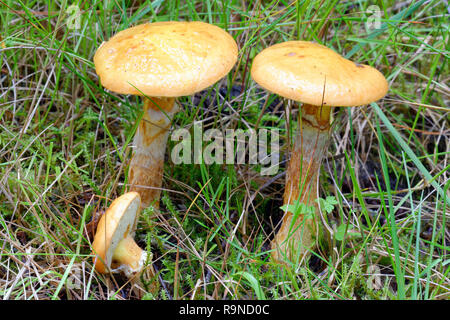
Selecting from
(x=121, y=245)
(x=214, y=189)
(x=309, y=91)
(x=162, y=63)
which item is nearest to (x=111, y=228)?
(x=121, y=245)

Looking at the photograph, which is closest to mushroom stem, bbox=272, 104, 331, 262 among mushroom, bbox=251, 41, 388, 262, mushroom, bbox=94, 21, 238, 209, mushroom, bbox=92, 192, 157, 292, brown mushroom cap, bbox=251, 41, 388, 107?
mushroom, bbox=251, 41, 388, 262

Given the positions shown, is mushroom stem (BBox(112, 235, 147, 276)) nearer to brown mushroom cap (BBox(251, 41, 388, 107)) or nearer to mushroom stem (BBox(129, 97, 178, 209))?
mushroom stem (BBox(129, 97, 178, 209))

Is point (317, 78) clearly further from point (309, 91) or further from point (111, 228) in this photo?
point (111, 228)

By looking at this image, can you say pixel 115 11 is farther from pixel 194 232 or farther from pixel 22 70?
pixel 194 232

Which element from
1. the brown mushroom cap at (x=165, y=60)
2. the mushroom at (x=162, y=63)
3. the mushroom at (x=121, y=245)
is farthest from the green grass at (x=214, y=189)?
the brown mushroom cap at (x=165, y=60)
